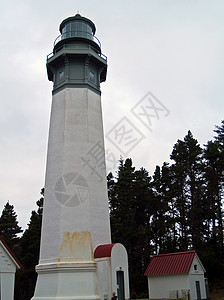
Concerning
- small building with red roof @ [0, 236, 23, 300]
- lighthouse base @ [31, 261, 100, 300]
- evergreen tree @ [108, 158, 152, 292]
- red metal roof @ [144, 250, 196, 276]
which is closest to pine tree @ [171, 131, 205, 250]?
evergreen tree @ [108, 158, 152, 292]

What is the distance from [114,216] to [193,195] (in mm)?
9239

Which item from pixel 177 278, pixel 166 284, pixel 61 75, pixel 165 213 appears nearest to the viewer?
pixel 61 75

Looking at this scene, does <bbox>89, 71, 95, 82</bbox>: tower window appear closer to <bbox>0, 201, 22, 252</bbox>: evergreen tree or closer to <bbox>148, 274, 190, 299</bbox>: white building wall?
<bbox>148, 274, 190, 299</bbox>: white building wall

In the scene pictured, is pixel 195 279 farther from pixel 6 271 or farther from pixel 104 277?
pixel 6 271

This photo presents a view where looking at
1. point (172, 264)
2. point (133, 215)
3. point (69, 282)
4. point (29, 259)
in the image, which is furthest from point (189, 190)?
point (69, 282)

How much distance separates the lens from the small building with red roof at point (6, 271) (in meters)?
17.0

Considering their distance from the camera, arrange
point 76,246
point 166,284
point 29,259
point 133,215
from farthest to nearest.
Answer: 1. point 133,215
2. point 29,259
3. point 166,284
4. point 76,246

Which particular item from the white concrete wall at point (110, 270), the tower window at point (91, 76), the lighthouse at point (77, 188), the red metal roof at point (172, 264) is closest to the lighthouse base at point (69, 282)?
the lighthouse at point (77, 188)

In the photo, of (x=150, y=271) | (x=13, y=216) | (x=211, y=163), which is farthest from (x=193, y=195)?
(x=13, y=216)

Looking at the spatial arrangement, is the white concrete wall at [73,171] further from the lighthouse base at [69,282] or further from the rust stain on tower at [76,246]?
the lighthouse base at [69,282]

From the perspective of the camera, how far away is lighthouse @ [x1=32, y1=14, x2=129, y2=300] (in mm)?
17422

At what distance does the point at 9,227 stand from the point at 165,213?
19.9 meters

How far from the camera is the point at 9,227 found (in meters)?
40.2

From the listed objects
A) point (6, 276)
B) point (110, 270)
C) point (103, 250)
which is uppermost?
point (103, 250)
